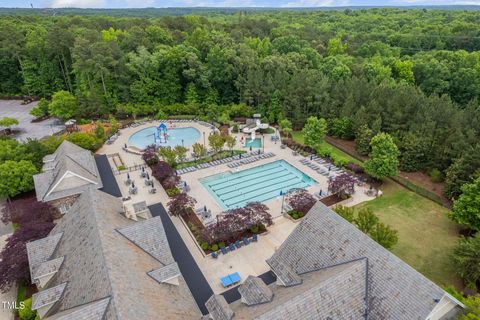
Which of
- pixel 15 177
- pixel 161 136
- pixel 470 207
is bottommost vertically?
pixel 161 136

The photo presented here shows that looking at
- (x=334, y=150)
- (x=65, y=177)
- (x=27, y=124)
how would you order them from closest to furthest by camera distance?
(x=65, y=177) → (x=334, y=150) → (x=27, y=124)

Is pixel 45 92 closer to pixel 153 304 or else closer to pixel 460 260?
pixel 153 304

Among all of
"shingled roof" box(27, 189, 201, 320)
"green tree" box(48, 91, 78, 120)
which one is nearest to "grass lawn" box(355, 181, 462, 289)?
"shingled roof" box(27, 189, 201, 320)

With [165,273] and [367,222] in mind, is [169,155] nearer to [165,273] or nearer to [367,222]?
[165,273]

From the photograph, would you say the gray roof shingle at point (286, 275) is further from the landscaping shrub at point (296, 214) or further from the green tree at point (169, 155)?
the green tree at point (169, 155)

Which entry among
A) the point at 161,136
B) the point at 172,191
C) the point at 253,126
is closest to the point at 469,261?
the point at 172,191

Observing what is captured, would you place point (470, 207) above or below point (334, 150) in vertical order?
above

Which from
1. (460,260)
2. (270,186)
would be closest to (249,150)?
(270,186)
